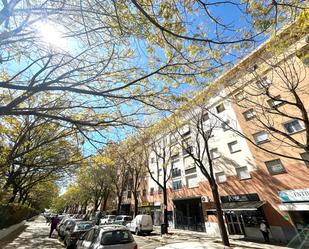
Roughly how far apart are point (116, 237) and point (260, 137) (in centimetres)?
1432

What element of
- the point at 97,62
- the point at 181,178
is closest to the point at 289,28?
the point at 97,62

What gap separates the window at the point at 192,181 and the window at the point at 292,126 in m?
11.0

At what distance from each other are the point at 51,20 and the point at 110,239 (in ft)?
21.4

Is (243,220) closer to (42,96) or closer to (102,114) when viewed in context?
(102,114)

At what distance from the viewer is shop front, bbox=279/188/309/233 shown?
492 inches

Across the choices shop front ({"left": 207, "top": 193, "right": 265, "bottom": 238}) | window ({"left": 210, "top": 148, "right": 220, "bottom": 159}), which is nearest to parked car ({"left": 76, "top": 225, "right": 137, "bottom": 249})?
shop front ({"left": 207, "top": 193, "right": 265, "bottom": 238})

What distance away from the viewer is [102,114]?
7.39 metres

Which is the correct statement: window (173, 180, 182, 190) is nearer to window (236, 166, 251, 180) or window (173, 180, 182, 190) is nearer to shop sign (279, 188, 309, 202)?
window (236, 166, 251, 180)

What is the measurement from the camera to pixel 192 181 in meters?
22.4

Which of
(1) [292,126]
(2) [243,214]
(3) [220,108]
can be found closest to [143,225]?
(2) [243,214]

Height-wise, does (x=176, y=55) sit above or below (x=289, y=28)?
below

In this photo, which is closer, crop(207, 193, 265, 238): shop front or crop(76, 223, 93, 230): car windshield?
crop(76, 223, 93, 230): car windshield

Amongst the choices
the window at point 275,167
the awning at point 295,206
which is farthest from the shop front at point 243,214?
the window at point 275,167

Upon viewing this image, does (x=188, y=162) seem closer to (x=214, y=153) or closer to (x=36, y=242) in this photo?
(x=214, y=153)
